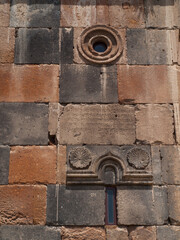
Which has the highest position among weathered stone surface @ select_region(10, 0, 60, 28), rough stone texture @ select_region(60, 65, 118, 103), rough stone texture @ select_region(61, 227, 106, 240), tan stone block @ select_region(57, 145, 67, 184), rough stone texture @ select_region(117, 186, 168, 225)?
weathered stone surface @ select_region(10, 0, 60, 28)

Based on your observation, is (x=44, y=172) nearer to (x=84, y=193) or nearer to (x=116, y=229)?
(x=84, y=193)

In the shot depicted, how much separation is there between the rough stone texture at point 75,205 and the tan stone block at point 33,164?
223mm

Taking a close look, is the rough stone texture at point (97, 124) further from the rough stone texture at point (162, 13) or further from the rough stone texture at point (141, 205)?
the rough stone texture at point (162, 13)

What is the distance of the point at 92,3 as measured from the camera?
7457mm

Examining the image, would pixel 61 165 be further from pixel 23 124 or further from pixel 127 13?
pixel 127 13

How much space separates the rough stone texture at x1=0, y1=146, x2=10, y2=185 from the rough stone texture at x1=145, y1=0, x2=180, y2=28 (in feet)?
10.9

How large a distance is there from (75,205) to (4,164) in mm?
1284

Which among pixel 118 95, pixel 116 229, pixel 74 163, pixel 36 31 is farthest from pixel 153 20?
pixel 116 229

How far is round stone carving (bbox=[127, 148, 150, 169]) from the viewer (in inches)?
248

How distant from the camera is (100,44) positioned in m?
7.23

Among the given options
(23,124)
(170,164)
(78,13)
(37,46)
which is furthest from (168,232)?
(78,13)

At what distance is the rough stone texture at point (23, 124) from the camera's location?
6475 mm

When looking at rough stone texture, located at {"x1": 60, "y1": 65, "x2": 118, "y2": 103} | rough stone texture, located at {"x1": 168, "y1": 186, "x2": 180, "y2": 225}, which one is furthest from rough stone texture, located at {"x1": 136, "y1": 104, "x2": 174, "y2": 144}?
rough stone texture, located at {"x1": 168, "y1": 186, "x2": 180, "y2": 225}

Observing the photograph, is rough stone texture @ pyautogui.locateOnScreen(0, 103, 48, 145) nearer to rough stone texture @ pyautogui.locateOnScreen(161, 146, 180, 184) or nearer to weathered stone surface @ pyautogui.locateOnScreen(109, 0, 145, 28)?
rough stone texture @ pyautogui.locateOnScreen(161, 146, 180, 184)
